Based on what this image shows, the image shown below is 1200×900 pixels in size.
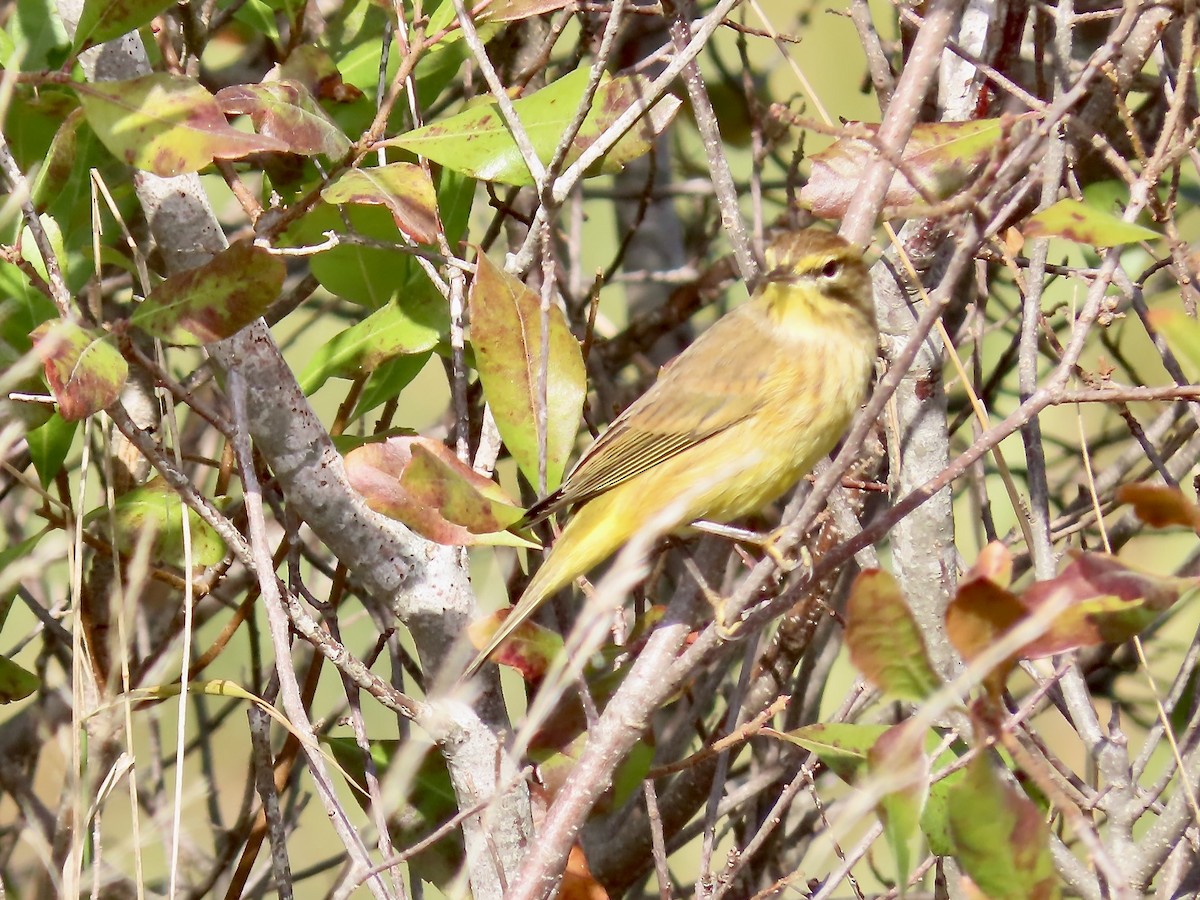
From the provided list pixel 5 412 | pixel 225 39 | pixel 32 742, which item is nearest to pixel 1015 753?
pixel 5 412

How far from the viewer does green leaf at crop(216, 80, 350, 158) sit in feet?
6.00

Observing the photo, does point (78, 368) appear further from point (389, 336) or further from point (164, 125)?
point (389, 336)

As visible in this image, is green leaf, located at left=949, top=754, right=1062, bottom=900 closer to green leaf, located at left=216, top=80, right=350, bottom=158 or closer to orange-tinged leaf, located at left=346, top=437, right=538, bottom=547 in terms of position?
orange-tinged leaf, located at left=346, top=437, right=538, bottom=547

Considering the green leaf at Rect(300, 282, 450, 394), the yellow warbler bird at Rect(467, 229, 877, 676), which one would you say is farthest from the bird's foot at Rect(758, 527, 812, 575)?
the green leaf at Rect(300, 282, 450, 394)

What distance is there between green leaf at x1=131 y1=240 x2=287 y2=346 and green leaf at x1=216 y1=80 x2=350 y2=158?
17 centimetres

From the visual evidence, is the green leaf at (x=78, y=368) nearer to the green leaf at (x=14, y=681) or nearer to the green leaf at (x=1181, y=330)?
the green leaf at (x=14, y=681)

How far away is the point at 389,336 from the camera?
2230 millimetres

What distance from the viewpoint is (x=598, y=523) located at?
2.46 meters

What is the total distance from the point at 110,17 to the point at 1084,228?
130 cm

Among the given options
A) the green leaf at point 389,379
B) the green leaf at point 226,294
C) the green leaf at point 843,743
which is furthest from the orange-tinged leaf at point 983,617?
the green leaf at point 389,379

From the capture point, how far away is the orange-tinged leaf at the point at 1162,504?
124 centimetres

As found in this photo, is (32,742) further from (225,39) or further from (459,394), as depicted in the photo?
(225,39)

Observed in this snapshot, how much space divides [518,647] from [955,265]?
1.02m

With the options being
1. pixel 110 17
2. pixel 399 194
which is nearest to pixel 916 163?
pixel 399 194
